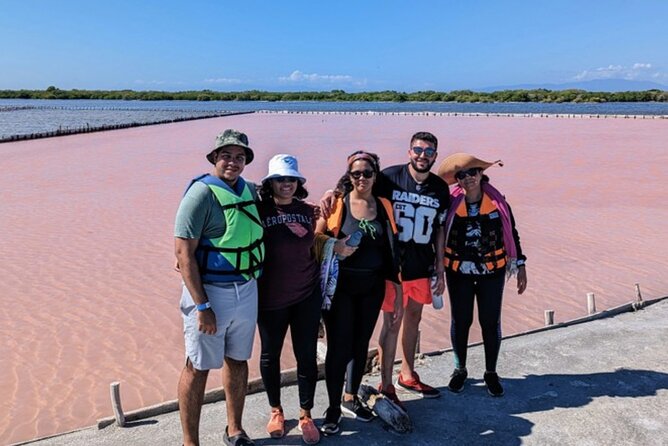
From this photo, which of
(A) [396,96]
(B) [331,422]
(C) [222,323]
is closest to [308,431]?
(B) [331,422]

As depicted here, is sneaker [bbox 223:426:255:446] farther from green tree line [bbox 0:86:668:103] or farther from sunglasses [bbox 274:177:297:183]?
green tree line [bbox 0:86:668:103]

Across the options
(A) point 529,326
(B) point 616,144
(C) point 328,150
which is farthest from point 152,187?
(B) point 616,144

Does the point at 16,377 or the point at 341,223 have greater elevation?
the point at 341,223

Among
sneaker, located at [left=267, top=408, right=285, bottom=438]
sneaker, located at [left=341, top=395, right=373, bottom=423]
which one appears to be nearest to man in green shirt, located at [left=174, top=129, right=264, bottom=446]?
sneaker, located at [left=267, top=408, right=285, bottom=438]

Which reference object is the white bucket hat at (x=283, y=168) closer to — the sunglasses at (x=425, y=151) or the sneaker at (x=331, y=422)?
the sunglasses at (x=425, y=151)

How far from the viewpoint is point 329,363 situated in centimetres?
346

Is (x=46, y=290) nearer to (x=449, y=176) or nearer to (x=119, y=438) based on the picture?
(x=119, y=438)

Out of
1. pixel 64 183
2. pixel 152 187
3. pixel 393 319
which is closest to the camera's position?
pixel 393 319

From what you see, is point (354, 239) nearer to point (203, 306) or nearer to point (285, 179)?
Answer: point (285, 179)

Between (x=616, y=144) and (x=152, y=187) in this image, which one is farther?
(x=616, y=144)

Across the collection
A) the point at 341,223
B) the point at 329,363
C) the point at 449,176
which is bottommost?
the point at 329,363

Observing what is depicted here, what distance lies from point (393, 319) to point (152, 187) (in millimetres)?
12949

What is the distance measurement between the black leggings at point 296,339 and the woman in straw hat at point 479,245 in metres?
1.09

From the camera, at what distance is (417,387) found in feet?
12.8
